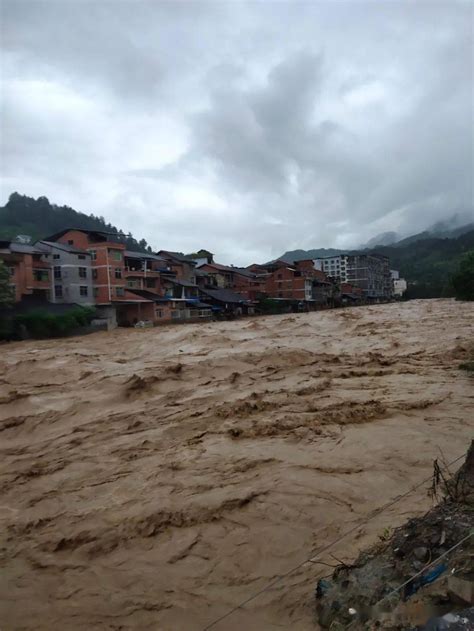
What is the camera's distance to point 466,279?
46844mm

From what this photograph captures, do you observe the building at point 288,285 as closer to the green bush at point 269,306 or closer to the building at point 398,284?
the green bush at point 269,306

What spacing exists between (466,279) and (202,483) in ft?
161

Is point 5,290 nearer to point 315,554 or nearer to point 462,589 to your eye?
point 315,554

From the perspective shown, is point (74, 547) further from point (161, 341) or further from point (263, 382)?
point (161, 341)

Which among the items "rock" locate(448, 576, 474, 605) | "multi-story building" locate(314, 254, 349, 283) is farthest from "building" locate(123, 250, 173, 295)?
"multi-story building" locate(314, 254, 349, 283)

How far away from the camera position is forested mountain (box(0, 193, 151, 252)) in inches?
3265

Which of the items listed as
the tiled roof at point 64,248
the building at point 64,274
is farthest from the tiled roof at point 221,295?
the building at point 64,274

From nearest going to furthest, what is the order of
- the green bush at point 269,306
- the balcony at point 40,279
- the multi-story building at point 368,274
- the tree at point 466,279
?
the balcony at point 40,279 < the tree at point 466,279 < the green bush at point 269,306 < the multi-story building at point 368,274

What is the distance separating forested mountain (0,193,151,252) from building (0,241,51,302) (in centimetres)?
4901

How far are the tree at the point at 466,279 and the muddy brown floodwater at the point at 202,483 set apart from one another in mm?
39117

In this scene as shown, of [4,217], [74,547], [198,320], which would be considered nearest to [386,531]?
[74,547]

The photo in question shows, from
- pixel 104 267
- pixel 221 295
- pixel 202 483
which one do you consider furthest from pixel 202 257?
pixel 202 483

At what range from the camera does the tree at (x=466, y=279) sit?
1823 inches

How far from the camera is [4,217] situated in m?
84.1
